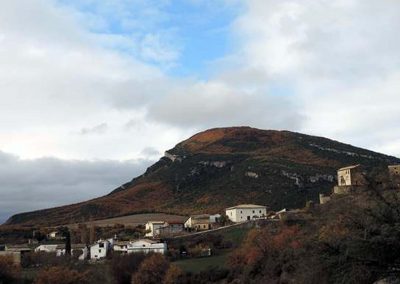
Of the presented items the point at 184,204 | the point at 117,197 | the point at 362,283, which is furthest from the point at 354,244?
the point at 117,197

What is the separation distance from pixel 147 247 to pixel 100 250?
739 centimetres

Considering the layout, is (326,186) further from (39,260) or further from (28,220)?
(28,220)

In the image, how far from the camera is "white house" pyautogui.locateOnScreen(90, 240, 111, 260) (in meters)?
74.9

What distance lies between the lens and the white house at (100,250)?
74938mm

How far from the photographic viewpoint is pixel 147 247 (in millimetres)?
71750

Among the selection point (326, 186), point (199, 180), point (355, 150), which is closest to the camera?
point (326, 186)

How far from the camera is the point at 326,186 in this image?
11062cm

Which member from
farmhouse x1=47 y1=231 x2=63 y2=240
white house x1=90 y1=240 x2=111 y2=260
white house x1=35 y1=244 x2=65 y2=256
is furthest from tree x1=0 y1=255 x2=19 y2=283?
farmhouse x1=47 y1=231 x2=63 y2=240

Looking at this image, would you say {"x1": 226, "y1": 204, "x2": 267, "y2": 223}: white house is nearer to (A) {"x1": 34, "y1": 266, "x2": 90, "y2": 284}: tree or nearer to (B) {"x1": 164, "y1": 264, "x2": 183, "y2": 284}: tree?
(B) {"x1": 164, "y1": 264, "x2": 183, "y2": 284}: tree

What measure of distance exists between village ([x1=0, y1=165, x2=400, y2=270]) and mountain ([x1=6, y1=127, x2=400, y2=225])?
579 inches

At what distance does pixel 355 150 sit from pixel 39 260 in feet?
310

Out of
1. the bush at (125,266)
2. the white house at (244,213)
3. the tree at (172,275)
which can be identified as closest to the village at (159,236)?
the white house at (244,213)

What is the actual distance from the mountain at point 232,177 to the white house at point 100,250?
3274 cm

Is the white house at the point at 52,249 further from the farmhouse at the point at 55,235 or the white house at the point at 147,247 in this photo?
the farmhouse at the point at 55,235
